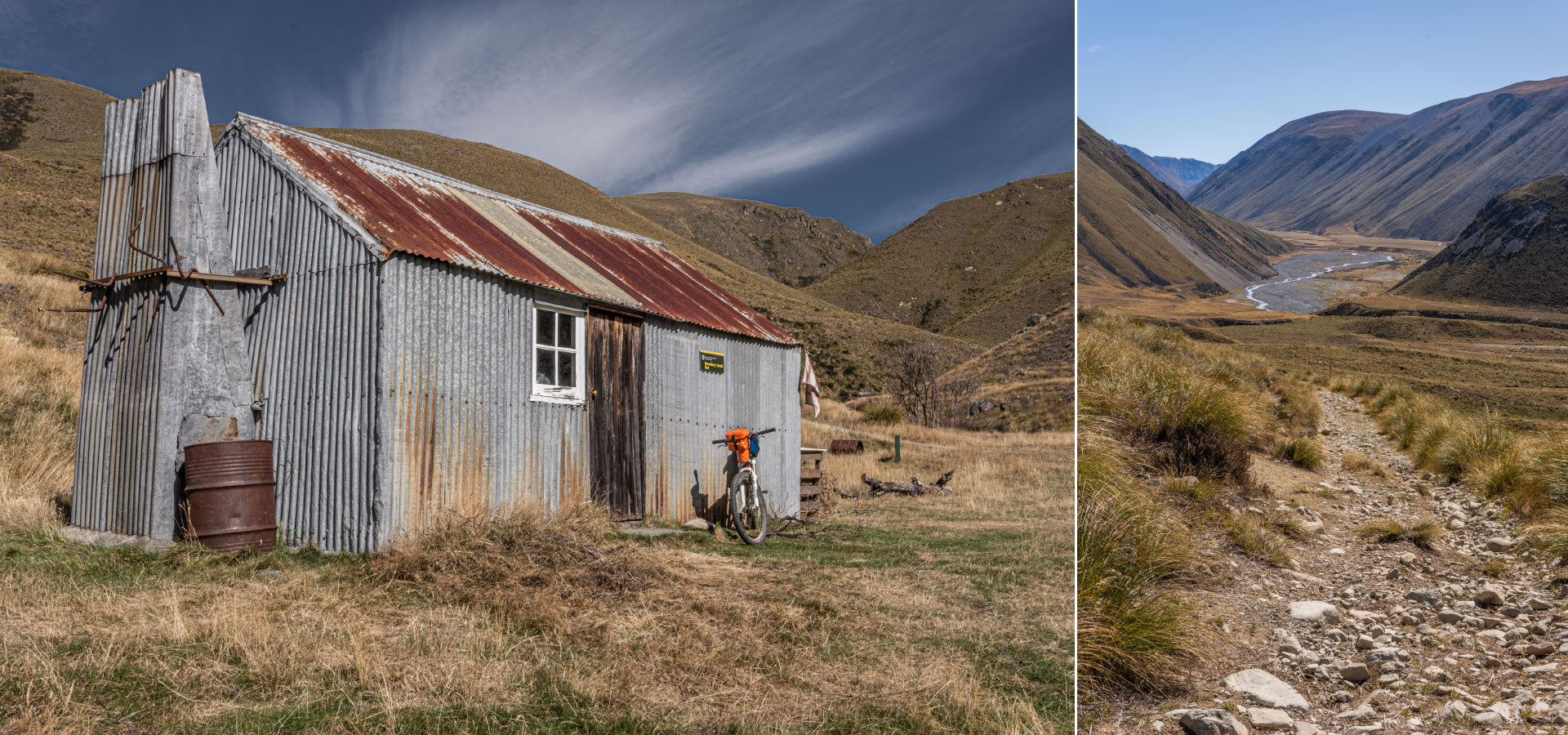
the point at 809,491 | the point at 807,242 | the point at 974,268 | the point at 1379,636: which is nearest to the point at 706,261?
the point at 974,268

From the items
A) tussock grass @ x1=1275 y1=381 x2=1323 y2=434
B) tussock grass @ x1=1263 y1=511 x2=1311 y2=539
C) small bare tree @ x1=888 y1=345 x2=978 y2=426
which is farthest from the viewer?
small bare tree @ x1=888 y1=345 x2=978 y2=426

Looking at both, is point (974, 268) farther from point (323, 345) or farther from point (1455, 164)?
point (323, 345)

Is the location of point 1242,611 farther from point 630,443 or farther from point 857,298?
point 857,298

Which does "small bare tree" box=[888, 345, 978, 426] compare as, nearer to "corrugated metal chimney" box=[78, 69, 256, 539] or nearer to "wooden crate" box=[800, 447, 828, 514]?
"wooden crate" box=[800, 447, 828, 514]

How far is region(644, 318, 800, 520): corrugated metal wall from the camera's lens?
11484 mm

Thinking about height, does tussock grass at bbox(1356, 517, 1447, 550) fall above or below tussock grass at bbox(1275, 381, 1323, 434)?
below

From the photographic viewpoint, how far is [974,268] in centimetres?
11244

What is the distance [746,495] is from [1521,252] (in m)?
30.8

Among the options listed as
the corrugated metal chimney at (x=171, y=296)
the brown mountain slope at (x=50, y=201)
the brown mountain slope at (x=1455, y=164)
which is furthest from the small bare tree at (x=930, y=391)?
the brown mountain slope at (x=50, y=201)

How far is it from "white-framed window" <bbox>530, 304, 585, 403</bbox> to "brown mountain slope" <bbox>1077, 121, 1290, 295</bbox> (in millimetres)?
75299

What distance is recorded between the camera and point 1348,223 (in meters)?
164

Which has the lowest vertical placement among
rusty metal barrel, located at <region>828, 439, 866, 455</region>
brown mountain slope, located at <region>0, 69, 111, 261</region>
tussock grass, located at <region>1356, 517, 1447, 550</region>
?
rusty metal barrel, located at <region>828, 439, 866, 455</region>

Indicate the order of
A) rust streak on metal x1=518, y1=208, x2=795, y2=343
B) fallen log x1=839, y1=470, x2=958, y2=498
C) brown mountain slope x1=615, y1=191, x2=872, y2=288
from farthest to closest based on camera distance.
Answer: brown mountain slope x1=615, y1=191, x2=872, y2=288 < fallen log x1=839, y1=470, x2=958, y2=498 < rust streak on metal x1=518, y1=208, x2=795, y2=343

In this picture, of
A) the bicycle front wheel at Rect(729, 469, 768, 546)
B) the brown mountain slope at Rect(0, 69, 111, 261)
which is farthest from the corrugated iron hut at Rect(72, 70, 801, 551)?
the brown mountain slope at Rect(0, 69, 111, 261)
